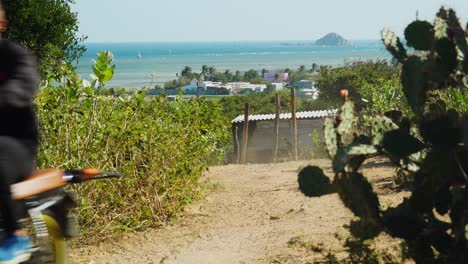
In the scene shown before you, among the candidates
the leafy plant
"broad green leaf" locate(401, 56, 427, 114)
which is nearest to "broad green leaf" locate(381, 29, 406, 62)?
the leafy plant

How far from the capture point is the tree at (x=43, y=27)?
18.0m

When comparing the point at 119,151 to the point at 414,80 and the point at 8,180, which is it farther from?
the point at 414,80

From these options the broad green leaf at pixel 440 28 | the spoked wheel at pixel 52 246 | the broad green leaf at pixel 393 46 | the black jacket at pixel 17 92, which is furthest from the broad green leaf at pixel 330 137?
the spoked wheel at pixel 52 246

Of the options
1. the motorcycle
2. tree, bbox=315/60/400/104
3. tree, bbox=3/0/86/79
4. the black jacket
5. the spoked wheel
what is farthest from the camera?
tree, bbox=315/60/400/104

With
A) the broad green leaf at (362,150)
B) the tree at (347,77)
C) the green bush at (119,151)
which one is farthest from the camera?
the tree at (347,77)

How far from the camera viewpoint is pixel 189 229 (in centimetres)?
779

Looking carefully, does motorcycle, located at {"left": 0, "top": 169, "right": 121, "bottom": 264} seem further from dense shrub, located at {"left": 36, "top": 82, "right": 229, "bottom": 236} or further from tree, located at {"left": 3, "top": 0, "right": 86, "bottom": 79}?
tree, located at {"left": 3, "top": 0, "right": 86, "bottom": 79}

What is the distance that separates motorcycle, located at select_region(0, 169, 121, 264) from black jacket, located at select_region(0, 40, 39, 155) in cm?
22

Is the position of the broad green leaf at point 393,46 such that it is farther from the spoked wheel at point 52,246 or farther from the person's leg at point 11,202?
the spoked wheel at point 52,246

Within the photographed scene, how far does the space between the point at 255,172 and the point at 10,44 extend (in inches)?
318

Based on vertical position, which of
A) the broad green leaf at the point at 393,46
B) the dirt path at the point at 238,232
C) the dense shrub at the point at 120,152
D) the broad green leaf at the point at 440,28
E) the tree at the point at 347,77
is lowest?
the tree at the point at 347,77

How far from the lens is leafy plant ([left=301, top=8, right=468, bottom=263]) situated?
376 centimetres

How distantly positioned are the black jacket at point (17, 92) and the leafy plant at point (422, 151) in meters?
1.52

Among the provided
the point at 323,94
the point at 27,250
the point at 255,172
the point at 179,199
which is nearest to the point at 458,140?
the point at 27,250
